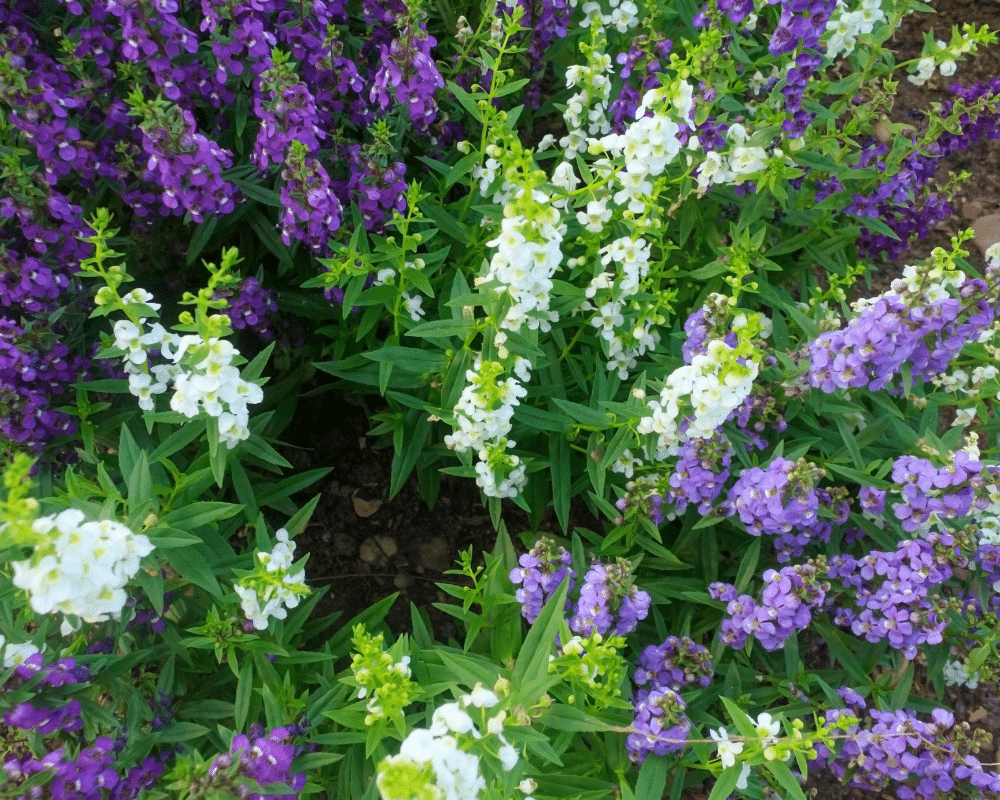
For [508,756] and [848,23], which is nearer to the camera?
[508,756]

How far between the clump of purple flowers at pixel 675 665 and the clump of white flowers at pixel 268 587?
1.63 metres

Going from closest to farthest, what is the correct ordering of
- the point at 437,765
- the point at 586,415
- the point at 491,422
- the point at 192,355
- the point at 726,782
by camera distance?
1. the point at 437,765
2. the point at 192,355
3. the point at 726,782
4. the point at 491,422
5. the point at 586,415

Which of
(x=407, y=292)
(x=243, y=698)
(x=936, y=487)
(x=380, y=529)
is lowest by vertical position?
(x=380, y=529)

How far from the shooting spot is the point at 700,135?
170 inches

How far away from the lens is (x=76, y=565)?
2424 millimetres

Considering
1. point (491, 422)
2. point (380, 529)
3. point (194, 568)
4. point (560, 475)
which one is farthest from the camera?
point (380, 529)

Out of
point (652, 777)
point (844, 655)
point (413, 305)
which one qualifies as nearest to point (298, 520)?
point (413, 305)

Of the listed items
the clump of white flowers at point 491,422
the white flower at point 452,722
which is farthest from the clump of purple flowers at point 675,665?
the white flower at point 452,722

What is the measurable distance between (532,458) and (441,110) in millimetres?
2093

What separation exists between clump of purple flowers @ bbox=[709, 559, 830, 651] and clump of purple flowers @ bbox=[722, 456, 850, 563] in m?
0.19

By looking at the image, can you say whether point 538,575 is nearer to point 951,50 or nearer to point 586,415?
point 586,415

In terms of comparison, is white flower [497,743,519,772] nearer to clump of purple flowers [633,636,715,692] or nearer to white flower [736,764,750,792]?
white flower [736,764,750,792]

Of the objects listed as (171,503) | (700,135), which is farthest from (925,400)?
(171,503)

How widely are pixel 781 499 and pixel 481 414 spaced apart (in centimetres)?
137
